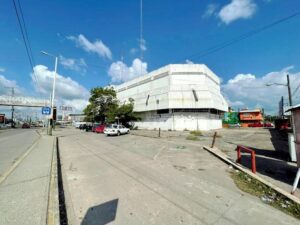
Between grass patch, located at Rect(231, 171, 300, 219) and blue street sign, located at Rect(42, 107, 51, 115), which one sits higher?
blue street sign, located at Rect(42, 107, 51, 115)

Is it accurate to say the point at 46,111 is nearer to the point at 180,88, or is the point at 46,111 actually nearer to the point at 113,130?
the point at 113,130

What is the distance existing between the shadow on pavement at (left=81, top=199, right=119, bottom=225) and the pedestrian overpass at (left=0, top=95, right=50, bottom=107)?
55.4 meters

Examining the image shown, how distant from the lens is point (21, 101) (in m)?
48.7

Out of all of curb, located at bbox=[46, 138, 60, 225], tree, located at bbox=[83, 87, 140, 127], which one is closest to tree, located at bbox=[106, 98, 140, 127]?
tree, located at bbox=[83, 87, 140, 127]

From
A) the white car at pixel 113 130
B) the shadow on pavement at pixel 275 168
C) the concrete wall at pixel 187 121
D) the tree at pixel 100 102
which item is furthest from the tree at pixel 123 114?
the shadow on pavement at pixel 275 168

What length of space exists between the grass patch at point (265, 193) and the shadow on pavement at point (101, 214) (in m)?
3.94

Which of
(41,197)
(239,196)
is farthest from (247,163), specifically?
(41,197)

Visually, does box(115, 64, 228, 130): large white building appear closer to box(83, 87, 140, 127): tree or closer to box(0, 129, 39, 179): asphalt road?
box(83, 87, 140, 127): tree

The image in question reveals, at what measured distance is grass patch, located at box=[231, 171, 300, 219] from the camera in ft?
13.8

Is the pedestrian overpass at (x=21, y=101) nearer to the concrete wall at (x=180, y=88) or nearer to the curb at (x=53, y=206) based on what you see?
the concrete wall at (x=180, y=88)

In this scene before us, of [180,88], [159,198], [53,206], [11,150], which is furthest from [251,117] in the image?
[53,206]

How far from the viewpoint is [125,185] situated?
5.49 meters

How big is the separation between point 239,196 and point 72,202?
4.47m

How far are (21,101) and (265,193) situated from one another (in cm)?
5902
